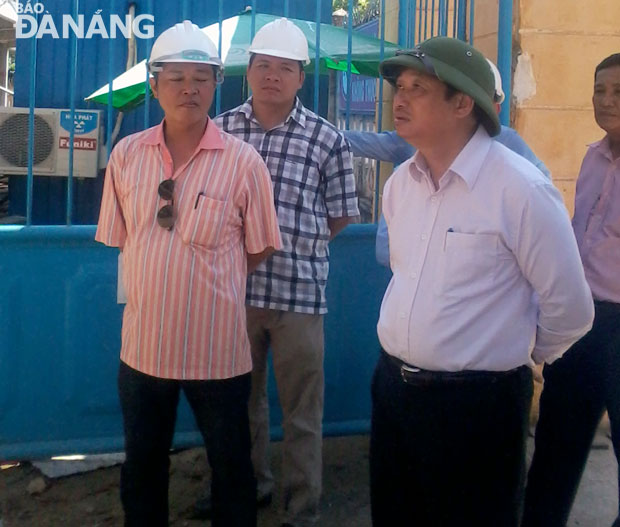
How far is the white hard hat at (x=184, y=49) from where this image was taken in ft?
8.27

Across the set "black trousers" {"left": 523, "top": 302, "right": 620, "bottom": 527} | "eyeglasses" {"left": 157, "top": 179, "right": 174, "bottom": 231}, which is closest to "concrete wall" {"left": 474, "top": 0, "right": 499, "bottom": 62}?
"black trousers" {"left": 523, "top": 302, "right": 620, "bottom": 527}

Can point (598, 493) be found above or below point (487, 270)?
below

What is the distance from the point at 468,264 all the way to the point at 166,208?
3.21ft

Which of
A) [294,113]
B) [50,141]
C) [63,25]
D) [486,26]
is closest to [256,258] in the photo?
[294,113]

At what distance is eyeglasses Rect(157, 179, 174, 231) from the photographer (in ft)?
7.98

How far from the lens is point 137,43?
5625mm

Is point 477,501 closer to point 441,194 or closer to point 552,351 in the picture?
point 552,351

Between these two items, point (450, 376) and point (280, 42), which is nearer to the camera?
point (450, 376)

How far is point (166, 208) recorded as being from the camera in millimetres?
2436

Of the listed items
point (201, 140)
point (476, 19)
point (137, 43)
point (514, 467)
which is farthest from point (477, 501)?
point (137, 43)

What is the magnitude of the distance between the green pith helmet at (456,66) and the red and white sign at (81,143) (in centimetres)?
314

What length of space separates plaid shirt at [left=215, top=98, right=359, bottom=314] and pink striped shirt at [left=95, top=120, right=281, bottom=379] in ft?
1.14

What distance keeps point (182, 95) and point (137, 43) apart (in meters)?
3.38

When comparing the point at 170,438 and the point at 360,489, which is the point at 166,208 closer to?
the point at 170,438
